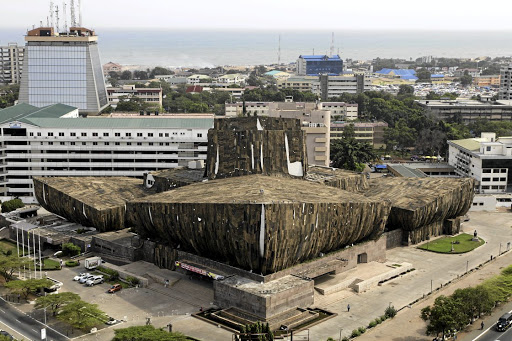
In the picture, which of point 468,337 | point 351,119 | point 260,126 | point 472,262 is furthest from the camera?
point 351,119

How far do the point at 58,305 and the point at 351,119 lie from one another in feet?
363

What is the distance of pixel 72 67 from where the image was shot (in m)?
132

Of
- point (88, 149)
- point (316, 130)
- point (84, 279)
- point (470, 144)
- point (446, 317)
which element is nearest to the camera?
point (446, 317)

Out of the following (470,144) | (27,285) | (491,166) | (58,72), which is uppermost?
(58,72)

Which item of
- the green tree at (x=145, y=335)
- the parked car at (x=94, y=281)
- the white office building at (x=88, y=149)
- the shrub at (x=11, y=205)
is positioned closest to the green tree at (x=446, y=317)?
the green tree at (x=145, y=335)

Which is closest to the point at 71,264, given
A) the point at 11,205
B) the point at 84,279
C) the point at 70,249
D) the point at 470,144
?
the point at 70,249

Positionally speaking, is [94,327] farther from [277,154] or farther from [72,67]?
[72,67]

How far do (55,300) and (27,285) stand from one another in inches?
219

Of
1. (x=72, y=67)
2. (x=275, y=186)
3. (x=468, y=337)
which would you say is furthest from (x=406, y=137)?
(x=468, y=337)

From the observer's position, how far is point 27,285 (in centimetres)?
5797

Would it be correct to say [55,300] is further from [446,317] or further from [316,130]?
[316,130]

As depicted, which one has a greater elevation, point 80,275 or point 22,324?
point 80,275

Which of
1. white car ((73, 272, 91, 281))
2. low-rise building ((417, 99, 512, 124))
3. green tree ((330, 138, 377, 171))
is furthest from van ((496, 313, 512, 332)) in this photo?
low-rise building ((417, 99, 512, 124))

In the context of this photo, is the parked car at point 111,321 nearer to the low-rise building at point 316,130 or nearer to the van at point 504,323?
the van at point 504,323
